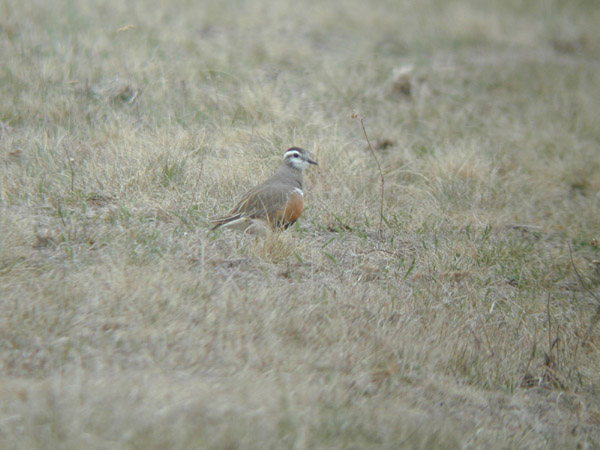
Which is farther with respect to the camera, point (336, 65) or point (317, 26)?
point (317, 26)

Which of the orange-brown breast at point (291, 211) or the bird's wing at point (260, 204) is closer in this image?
the bird's wing at point (260, 204)

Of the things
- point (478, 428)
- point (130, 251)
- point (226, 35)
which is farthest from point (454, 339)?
point (226, 35)

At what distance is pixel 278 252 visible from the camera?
4871 mm

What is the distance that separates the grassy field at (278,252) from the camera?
3.30 metres

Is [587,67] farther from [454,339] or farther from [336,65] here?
[454,339]

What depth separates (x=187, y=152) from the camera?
20.7 feet

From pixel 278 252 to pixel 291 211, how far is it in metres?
0.49

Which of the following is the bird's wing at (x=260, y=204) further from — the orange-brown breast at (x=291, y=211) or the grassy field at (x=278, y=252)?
the grassy field at (x=278, y=252)

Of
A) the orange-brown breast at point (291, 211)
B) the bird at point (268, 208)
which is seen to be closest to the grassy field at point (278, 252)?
the bird at point (268, 208)

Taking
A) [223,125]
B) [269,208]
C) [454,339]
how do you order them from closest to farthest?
[454,339]
[269,208]
[223,125]

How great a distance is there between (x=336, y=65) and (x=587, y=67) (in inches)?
213

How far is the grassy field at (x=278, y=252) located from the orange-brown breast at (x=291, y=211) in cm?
26

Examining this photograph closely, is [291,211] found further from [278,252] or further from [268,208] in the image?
[278,252]

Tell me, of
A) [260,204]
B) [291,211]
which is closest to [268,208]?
[260,204]
